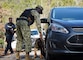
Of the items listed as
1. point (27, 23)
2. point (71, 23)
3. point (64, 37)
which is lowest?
point (64, 37)

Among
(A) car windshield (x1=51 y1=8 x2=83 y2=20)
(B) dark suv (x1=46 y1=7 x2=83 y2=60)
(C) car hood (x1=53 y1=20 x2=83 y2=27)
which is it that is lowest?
(B) dark suv (x1=46 y1=7 x2=83 y2=60)

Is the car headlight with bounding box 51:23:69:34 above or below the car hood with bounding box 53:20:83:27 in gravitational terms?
below

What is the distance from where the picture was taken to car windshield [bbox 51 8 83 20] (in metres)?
10.0

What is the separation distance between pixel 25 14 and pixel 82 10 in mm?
1664

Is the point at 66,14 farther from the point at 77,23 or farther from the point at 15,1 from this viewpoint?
the point at 15,1

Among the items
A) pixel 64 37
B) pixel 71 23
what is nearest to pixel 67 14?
pixel 71 23

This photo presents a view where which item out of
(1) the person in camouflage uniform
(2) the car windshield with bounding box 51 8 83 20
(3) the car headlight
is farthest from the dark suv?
(1) the person in camouflage uniform

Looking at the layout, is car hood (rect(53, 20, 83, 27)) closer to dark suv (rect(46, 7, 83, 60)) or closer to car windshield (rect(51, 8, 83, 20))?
dark suv (rect(46, 7, 83, 60))

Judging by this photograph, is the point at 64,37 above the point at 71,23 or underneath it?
underneath

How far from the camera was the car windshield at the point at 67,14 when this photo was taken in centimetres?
1002

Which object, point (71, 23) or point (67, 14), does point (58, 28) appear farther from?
point (67, 14)

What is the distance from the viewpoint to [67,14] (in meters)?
10.2

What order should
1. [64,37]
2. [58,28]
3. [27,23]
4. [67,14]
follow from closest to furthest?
1. [64,37]
2. [58,28]
3. [27,23]
4. [67,14]

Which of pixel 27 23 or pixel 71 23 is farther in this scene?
pixel 27 23
